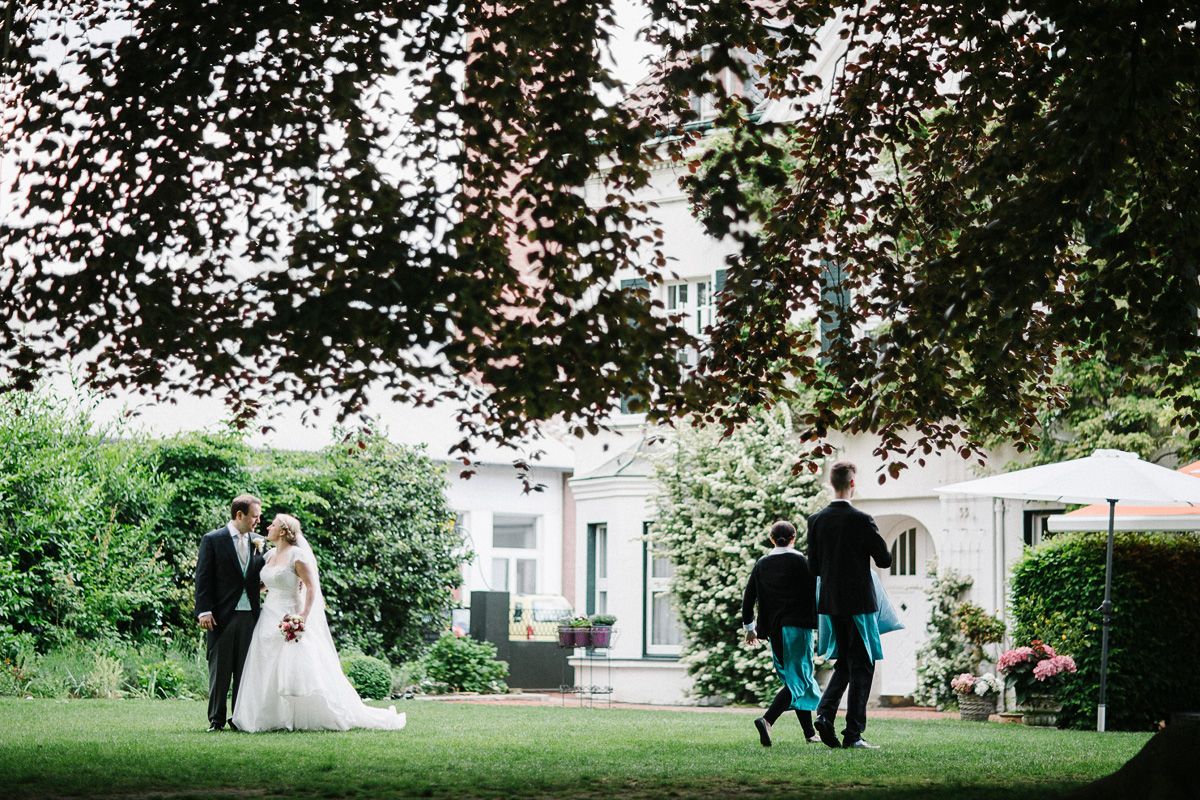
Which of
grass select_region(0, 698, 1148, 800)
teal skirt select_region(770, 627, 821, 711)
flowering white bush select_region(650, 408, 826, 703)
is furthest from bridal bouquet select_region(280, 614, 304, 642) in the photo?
flowering white bush select_region(650, 408, 826, 703)

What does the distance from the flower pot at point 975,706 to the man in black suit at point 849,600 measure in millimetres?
6686

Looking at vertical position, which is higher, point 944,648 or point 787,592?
point 787,592

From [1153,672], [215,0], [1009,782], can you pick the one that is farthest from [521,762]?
[1153,672]

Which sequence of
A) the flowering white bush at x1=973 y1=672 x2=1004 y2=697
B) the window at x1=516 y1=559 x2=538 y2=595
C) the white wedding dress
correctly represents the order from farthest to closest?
the window at x1=516 y1=559 x2=538 y2=595, the flowering white bush at x1=973 y1=672 x2=1004 y2=697, the white wedding dress

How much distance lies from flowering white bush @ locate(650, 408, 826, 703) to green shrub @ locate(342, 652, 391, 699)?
4.47 m

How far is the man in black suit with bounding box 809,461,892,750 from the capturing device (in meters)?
12.0

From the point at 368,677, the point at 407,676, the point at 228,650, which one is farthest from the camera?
the point at 407,676

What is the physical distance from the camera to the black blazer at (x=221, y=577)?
13945mm

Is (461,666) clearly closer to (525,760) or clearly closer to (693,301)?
(693,301)

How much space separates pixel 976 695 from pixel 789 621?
22.0ft

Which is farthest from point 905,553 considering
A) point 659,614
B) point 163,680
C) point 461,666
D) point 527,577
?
point 527,577

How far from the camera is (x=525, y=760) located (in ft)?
36.1

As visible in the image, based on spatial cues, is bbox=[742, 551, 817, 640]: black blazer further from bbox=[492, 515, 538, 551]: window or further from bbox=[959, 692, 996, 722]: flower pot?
bbox=[492, 515, 538, 551]: window

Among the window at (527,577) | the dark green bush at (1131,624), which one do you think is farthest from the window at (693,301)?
the window at (527,577)
